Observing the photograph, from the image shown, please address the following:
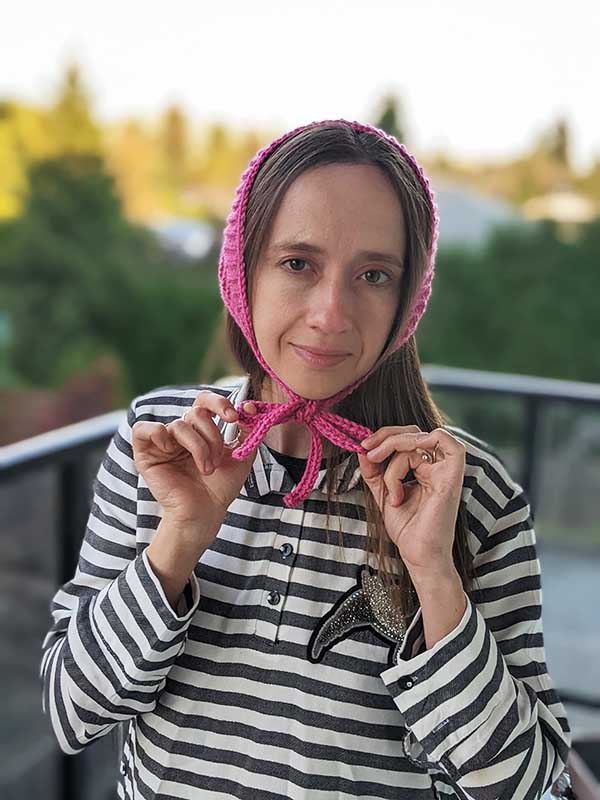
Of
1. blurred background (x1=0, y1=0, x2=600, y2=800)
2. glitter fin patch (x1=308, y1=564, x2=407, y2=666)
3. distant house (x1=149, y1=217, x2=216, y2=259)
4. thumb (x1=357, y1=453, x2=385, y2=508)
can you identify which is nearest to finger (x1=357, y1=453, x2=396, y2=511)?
thumb (x1=357, y1=453, x2=385, y2=508)

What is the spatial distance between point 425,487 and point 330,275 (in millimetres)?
234

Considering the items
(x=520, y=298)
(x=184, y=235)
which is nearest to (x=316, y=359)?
(x=520, y=298)

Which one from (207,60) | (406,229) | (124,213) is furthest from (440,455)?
(207,60)

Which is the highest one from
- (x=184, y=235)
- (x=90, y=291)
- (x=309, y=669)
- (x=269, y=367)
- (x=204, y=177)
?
(x=204, y=177)

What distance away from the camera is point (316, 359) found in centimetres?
83

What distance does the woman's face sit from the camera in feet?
2.66

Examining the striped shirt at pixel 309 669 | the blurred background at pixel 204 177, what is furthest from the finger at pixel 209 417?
the blurred background at pixel 204 177

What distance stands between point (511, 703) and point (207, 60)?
40.5 feet

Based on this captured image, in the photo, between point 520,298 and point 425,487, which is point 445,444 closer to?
point 425,487

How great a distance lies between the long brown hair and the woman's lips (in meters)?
0.08

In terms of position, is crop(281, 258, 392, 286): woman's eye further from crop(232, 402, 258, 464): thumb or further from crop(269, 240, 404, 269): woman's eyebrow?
crop(232, 402, 258, 464): thumb

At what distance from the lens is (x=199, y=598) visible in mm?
924

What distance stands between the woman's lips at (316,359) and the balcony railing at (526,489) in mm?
828

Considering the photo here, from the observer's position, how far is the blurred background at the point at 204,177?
8945mm
